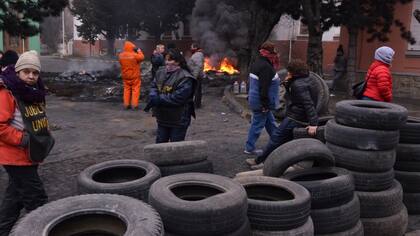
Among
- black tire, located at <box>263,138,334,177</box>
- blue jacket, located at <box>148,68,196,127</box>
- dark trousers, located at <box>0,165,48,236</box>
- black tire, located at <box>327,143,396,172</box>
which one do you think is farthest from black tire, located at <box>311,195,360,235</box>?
dark trousers, located at <box>0,165,48,236</box>

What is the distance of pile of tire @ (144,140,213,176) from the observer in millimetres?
4938

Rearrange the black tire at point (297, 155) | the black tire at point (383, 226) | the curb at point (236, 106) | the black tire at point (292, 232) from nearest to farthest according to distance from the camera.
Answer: the black tire at point (292, 232) < the black tire at point (297, 155) < the black tire at point (383, 226) < the curb at point (236, 106)

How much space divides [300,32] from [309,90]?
25983mm

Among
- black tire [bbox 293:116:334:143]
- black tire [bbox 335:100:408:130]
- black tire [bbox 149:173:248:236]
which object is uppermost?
black tire [bbox 335:100:408:130]

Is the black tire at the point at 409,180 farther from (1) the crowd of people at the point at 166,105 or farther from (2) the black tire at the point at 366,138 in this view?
(1) the crowd of people at the point at 166,105

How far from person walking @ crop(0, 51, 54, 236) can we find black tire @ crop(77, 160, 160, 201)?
46cm

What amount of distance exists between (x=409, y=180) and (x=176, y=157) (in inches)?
114

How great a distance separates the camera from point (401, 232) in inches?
187

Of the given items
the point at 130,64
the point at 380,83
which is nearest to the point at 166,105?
the point at 380,83

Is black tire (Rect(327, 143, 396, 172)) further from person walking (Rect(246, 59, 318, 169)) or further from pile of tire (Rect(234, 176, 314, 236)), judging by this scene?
pile of tire (Rect(234, 176, 314, 236))

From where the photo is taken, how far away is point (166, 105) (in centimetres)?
578

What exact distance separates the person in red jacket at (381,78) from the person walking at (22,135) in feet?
15.2

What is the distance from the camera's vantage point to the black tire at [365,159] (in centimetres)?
468

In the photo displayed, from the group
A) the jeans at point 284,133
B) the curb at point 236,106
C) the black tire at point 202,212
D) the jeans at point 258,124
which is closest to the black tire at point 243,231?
the black tire at point 202,212
